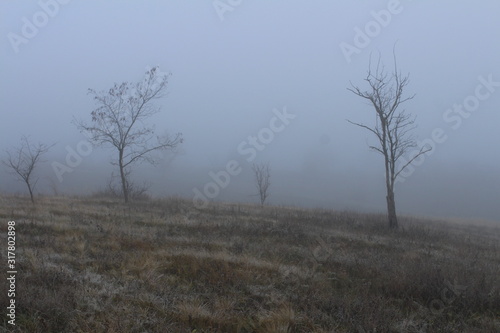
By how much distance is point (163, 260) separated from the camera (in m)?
7.63

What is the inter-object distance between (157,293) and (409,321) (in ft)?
Answer: 13.0

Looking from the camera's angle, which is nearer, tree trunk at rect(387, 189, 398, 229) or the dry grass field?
the dry grass field

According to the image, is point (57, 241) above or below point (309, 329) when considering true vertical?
above

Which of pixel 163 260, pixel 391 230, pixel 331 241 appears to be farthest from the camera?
pixel 391 230

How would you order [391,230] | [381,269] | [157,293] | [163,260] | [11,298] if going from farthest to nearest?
[391,230] < [381,269] < [163,260] < [157,293] < [11,298]

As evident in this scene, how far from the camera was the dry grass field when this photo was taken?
5344 millimetres

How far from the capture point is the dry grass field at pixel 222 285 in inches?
210

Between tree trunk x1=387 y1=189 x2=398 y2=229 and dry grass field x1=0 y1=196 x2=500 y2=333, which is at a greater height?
tree trunk x1=387 y1=189 x2=398 y2=229

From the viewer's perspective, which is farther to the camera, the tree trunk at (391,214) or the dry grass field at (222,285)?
the tree trunk at (391,214)

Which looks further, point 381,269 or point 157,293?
point 381,269

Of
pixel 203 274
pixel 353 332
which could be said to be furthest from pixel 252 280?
pixel 353 332

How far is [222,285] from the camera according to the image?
6703 millimetres

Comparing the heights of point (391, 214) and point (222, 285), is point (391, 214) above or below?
above

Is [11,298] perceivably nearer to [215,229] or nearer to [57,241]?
[57,241]
